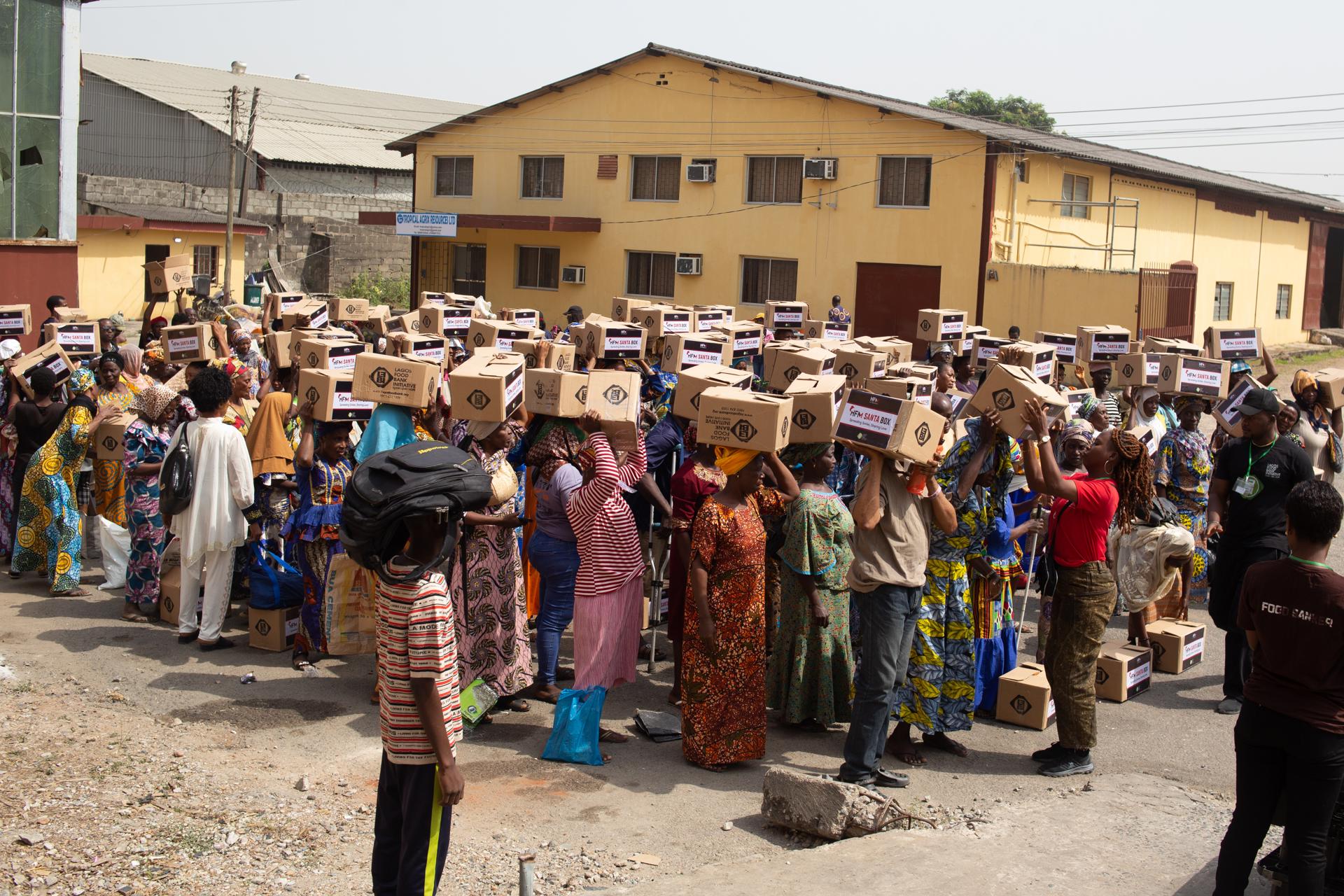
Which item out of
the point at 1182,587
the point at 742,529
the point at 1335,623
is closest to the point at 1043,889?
the point at 1335,623

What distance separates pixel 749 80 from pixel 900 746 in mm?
25340

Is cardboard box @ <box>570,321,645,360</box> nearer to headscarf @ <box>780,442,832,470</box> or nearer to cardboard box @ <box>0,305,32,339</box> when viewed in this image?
headscarf @ <box>780,442,832,470</box>

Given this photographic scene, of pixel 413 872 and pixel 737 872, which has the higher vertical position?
pixel 413 872

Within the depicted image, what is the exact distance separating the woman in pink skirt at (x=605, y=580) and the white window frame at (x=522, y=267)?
90.9 ft

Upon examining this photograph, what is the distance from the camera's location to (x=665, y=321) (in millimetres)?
12555

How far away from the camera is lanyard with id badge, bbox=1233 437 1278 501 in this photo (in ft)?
24.3

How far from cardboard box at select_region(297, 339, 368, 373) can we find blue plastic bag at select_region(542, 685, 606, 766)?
9.91 feet

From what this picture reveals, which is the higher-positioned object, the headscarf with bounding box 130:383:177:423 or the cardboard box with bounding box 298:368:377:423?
the cardboard box with bounding box 298:368:377:423

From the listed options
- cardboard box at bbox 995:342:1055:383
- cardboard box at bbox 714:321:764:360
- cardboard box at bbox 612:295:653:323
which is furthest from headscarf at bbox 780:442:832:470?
cardboard box at bbox 612:295:653:323

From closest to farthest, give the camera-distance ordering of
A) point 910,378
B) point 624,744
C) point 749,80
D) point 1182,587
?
point 624,744 → point 910,378 → point 1182,587 → point 749,80

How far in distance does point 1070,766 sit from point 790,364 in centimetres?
391

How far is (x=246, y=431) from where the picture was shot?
895cm

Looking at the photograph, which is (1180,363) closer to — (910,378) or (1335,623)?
(910,378)

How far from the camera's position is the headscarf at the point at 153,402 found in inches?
348
